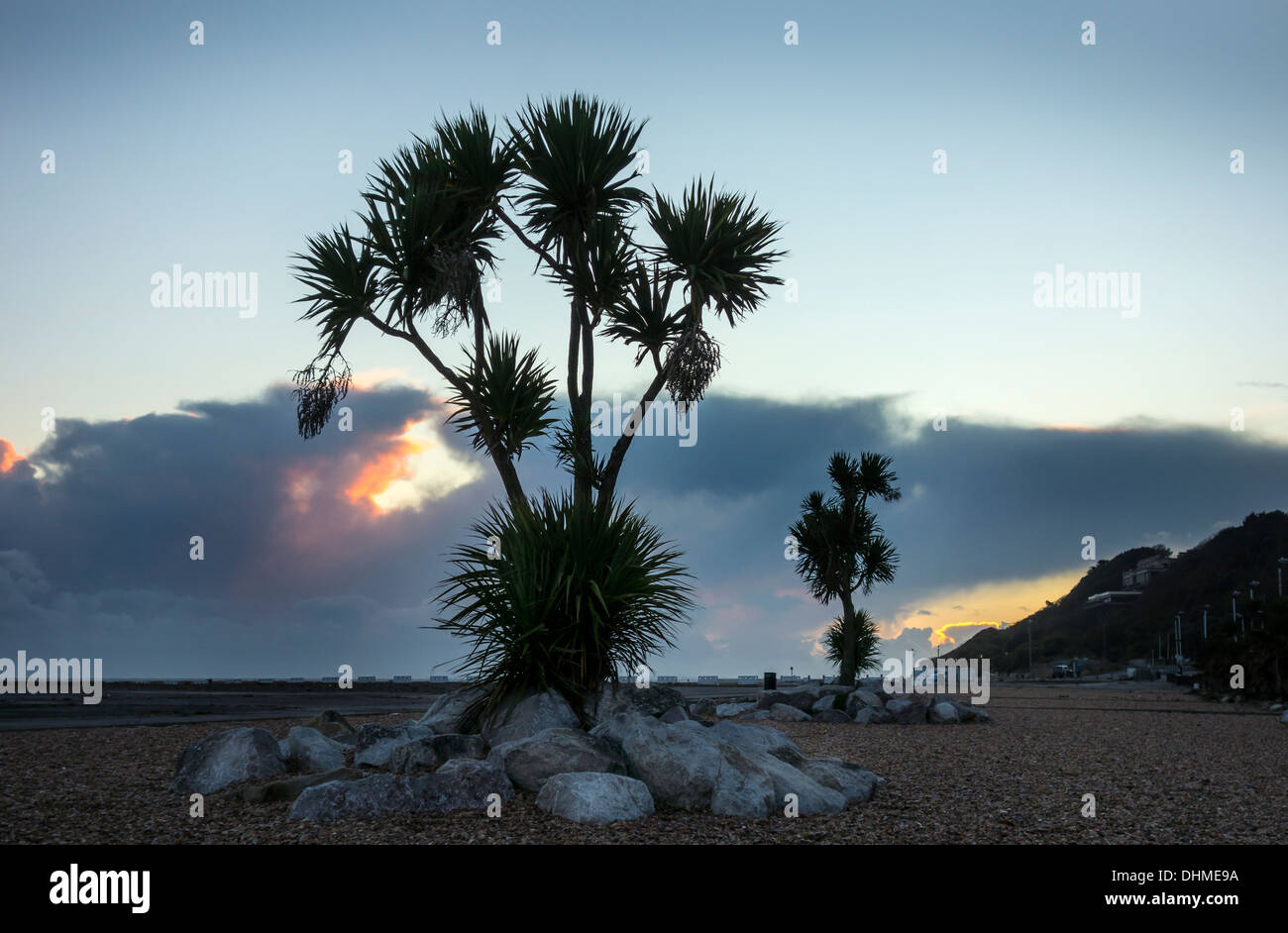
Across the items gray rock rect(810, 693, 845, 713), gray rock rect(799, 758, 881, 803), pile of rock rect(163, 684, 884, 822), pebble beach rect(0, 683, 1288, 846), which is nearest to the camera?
pebble beach rect(0, 683, 1288, 846)

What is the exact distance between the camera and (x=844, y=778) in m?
8.68

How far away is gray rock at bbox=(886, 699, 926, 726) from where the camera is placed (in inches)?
A: 763

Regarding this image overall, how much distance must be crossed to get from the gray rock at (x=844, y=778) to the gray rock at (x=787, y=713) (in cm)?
1088

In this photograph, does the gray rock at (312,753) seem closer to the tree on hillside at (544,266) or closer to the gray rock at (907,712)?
the tree on hillside at (544,266)

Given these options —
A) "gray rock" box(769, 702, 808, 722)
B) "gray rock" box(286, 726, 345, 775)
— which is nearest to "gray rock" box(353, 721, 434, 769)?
"gray rock" box(286, 726, 345, 775)

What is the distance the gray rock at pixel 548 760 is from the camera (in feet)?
26.5

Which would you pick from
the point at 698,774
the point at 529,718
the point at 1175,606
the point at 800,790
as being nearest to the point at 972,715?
the point at 529,718

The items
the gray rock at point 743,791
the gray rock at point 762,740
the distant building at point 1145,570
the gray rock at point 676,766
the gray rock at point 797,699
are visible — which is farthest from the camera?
the distant building at point 1145,570

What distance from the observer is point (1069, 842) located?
6750 mm

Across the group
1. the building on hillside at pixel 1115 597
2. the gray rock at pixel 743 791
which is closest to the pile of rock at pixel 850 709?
the gray rock at pixel 743 791

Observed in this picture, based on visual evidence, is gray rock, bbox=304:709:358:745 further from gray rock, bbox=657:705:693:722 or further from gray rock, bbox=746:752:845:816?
gray rock, bbox=746:752:845:816

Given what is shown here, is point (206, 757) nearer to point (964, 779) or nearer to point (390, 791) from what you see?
point (390, 791)

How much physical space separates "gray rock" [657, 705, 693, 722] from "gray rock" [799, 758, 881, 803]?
2.58 m

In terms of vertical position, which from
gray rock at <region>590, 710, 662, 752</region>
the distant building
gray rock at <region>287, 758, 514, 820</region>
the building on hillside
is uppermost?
gray rock at <region>590, 710, 662, 752</region>
